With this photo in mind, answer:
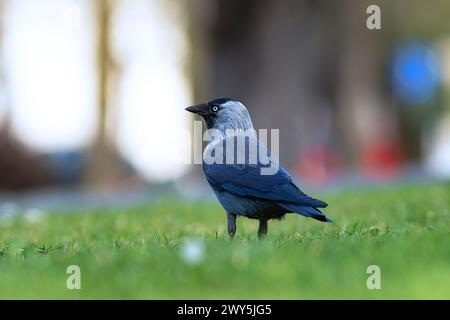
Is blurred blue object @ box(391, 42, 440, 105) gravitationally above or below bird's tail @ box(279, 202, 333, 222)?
above

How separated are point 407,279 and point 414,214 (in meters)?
2.97

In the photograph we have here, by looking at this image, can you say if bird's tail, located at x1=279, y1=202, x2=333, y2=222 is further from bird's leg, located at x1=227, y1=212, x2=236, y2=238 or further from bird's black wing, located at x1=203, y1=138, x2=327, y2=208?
bird's leg, located at x1=227, y1=212, x2=236, y2=238

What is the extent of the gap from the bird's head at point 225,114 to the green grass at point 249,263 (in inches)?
36.1

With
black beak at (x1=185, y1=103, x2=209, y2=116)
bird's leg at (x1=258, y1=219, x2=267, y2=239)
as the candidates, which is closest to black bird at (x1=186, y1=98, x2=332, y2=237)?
bird's leg at (x1=258, y1=219, x2=267, y2=239)

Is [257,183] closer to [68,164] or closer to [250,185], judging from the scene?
[250,185]

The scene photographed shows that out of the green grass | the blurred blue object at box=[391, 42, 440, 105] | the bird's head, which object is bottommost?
the green grass

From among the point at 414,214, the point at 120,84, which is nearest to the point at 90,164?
the point at 120,84

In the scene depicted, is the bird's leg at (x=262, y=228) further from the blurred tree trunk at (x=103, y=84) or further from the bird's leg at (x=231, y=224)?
the blurred tree trunk at (x=103, y=84)

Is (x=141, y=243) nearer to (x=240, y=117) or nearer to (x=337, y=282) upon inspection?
(x=240, y=117)

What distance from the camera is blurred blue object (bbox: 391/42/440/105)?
94.1 ft

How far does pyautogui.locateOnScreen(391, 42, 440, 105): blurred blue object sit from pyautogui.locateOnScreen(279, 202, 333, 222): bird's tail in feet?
74.9

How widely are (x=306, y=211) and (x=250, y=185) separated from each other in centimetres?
Answer: 50

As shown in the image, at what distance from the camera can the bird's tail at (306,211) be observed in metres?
5.41
